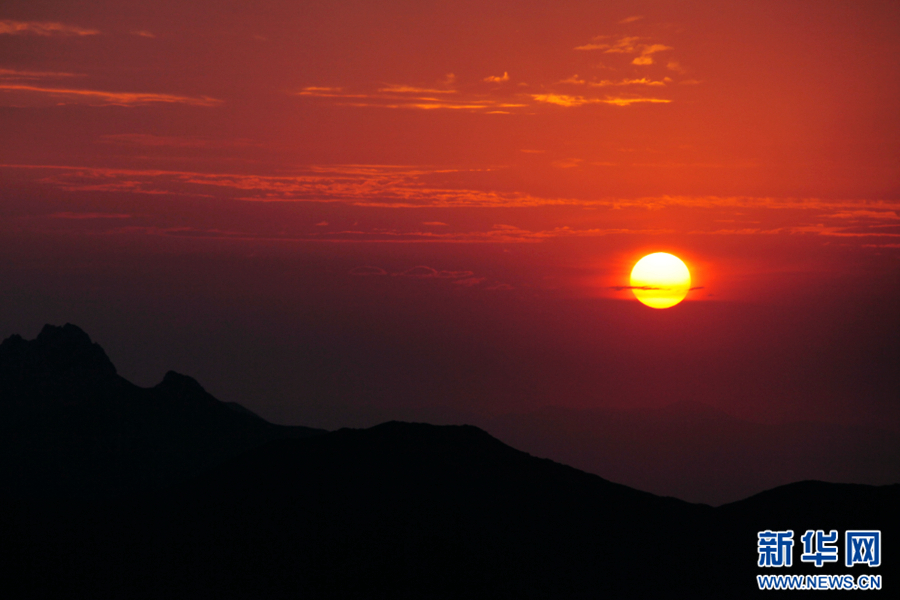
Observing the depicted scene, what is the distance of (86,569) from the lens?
334 feet

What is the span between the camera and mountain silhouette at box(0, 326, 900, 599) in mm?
98062

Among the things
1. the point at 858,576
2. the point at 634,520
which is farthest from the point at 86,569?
the point at 858,576

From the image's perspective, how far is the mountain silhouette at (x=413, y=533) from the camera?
9806 cm

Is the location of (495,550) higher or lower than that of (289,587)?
higher

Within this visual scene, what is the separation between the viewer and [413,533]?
340ft

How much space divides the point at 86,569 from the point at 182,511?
16.1 m

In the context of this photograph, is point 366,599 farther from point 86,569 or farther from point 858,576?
point 858,576
